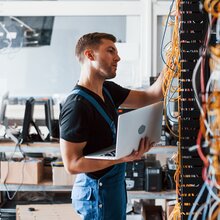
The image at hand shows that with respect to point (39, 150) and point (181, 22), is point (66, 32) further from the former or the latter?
point (181, 22)

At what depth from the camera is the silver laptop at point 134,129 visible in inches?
64.5

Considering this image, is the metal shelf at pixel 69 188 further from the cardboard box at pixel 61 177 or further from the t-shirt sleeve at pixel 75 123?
the t-shirt sleeve at pixel 75 123

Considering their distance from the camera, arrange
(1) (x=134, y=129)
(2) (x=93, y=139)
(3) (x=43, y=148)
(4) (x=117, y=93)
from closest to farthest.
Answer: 1. (1) (x=134, y=129)
2. (2) (x=93, y=139)
3. (4) (x=117, y=93)
4. (3) (x=43, y=148)

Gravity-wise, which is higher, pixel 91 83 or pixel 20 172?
pixel 91 83

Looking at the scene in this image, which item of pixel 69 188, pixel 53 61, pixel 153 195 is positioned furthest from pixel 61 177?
pixel 53 61

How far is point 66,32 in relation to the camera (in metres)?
4.14

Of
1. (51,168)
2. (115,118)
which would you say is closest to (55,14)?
(51,168)

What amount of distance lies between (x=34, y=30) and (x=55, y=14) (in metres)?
0.27

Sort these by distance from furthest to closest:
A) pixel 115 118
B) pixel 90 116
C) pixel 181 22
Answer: pixel 115 118, pixel 90 116, pixel 181 22

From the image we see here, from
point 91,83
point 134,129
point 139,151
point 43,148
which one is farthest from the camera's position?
point 43,148

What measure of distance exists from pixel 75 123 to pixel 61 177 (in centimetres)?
128

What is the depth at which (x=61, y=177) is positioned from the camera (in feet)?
10.1

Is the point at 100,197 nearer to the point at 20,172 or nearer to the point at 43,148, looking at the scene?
the point at 43,148

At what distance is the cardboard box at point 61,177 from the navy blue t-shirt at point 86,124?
3.49 ft
